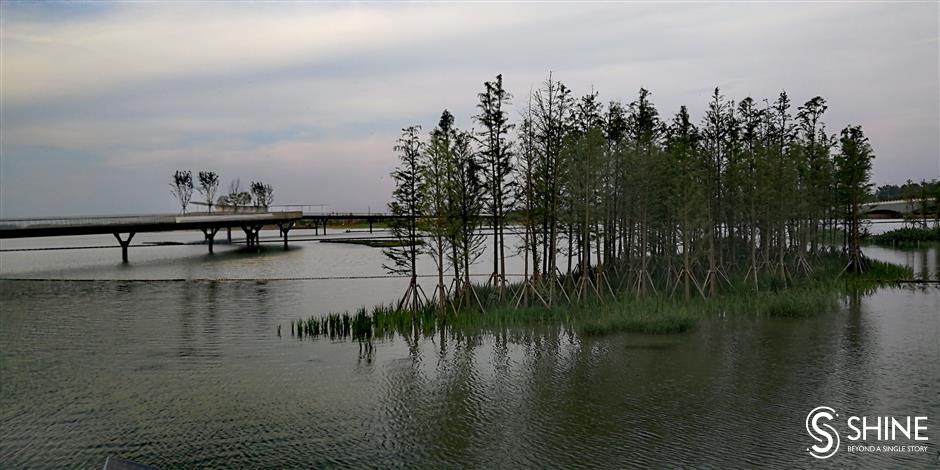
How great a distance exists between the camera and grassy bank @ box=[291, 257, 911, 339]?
68.1 ft

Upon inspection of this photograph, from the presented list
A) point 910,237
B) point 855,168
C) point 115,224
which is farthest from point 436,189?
point 910,237

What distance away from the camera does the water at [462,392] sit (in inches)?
419

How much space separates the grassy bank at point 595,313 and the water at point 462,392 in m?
0.82

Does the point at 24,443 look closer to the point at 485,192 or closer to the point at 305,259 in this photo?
the point at 485,192

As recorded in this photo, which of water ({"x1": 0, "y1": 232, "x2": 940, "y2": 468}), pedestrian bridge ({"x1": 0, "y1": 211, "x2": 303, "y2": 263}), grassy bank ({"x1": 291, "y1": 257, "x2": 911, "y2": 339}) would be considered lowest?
water ({"x1": 0, "y1": 232, "x2": 940, "y2": 468})

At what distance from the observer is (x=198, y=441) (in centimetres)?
1148

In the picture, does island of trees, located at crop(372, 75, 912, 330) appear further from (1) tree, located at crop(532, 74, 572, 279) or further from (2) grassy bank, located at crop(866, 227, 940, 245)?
(2) grassy bank, located at crop(866, 227, 940, 245)

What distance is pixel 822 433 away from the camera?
10.8 meters

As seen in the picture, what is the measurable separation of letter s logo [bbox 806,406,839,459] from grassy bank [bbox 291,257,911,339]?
8.00m

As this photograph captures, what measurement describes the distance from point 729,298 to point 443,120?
1296 cm

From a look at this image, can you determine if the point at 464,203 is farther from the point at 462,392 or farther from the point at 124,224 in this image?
the point at 124,224

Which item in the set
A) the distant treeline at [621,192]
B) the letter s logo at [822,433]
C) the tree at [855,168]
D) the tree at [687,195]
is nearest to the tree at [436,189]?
the distant treeline at [621,192]
